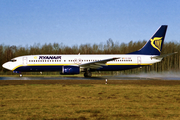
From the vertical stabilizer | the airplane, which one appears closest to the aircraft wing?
the airplane

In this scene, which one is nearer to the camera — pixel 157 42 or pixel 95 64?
pixel 95 64

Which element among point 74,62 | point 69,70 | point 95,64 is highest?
point 74,62

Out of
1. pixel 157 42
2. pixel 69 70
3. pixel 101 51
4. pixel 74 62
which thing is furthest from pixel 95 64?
pixel 101 51

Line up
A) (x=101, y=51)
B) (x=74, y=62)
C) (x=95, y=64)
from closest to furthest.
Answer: (x=95, y=64) → (x=74, y=62) → (x=101, y=51)

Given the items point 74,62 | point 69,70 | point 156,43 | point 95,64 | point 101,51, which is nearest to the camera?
point 69,70

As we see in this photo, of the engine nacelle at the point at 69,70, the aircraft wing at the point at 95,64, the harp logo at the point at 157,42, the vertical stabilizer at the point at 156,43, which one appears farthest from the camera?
the harp logo at the point at 157,42

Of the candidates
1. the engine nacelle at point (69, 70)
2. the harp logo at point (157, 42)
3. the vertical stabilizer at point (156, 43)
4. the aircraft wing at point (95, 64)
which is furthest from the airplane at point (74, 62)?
the harp logo at point (157, 42)

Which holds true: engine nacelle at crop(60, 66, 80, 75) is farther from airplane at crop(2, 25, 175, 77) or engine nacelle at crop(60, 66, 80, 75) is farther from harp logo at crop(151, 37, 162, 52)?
harp logo at crop(151, 37, 162, 52)

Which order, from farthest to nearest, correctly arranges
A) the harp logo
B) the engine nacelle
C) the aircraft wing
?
the harp logo < the aircraft wing < the engine nacelle

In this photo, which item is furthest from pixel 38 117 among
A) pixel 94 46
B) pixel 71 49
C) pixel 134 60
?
pixel 94 46

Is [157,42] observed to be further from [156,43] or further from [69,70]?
[69,70]

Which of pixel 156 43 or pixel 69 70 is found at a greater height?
pixel 156 43

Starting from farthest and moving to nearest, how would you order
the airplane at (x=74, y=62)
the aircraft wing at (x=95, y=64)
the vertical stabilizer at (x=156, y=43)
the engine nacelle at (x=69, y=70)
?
the vertical stabilizer at (x=156, y=43), the airplane at (x=74, y=62), the aircraft wing at (x=95, y=64), the engine nacelle at (x=69, y=70)

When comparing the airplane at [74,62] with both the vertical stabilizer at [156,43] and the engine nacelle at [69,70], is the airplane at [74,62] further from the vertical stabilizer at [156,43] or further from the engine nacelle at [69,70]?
the vertical stabilizer at [156,43]
